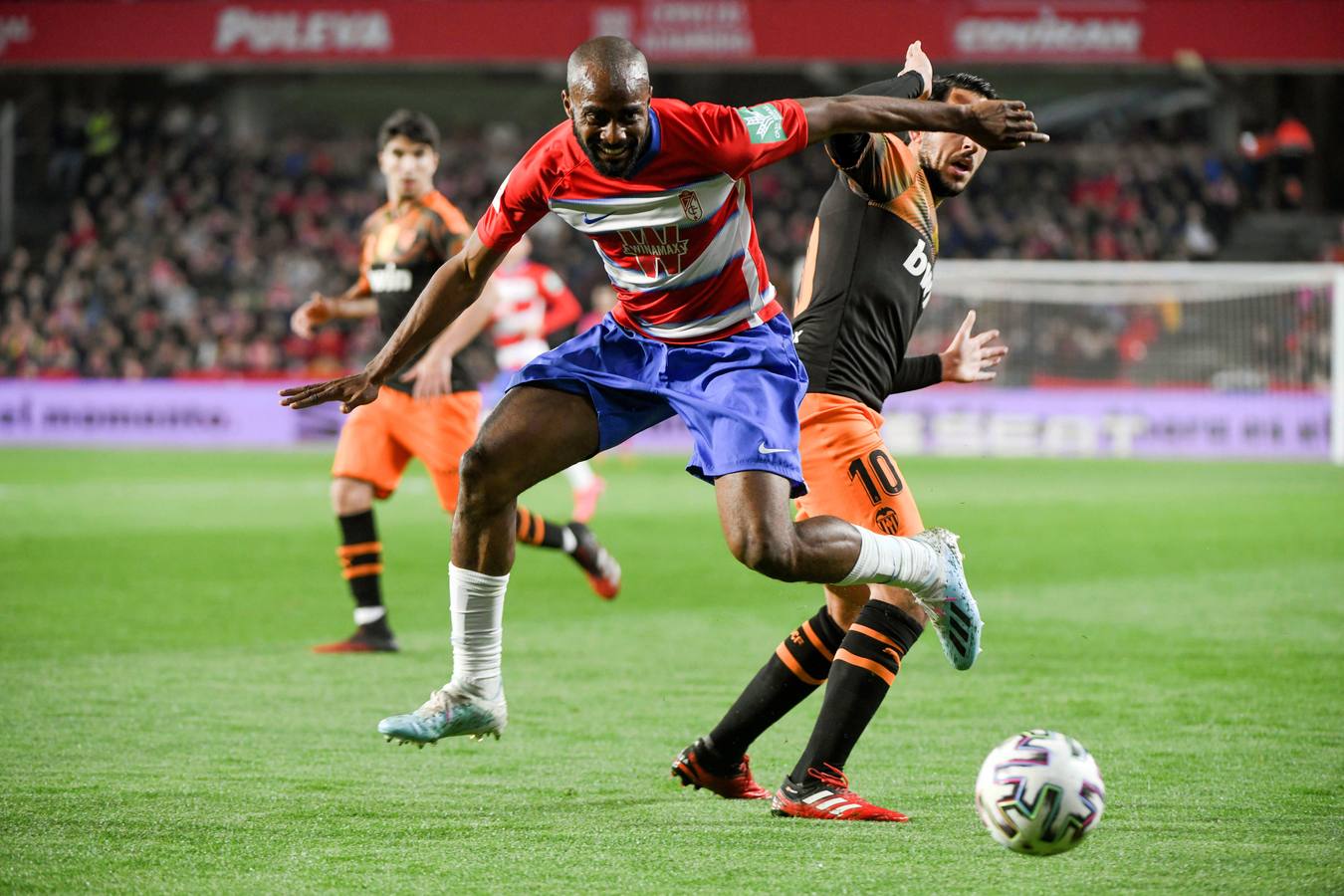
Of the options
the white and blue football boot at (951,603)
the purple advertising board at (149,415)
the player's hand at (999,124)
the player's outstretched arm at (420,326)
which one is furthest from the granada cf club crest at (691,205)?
the purple advertising board at (149,415)

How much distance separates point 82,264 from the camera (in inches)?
1131

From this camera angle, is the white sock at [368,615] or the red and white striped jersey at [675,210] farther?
the white sock at [368,615]

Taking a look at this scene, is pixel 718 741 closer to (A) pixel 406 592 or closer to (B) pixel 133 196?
(A) pixel 406 592

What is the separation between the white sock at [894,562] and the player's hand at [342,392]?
4.80 feet

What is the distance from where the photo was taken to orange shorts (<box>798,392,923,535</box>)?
498 cm

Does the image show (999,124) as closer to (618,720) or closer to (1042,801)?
(1042,801)

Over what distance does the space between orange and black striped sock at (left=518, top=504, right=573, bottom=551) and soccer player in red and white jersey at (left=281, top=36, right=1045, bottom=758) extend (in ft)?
11.8

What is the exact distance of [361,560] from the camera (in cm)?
808

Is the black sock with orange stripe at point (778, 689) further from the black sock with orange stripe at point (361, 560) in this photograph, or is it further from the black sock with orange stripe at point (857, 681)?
the black sock with orange stripe at point (361, 560)

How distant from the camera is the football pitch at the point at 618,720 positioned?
418 centimetres

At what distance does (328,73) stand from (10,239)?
692cm

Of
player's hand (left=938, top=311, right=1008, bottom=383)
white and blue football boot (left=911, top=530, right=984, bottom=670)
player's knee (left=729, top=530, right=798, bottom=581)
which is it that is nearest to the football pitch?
white and blue football boot (left=911, top=530, right=984, bottom=670)

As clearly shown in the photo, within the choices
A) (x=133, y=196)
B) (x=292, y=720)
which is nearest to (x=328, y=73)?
(x=133, y=196)

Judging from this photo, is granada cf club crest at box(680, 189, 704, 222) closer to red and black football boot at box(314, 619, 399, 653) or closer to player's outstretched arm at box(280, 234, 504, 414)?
player's outstretched arm at box(280, 234, 504, 414)
